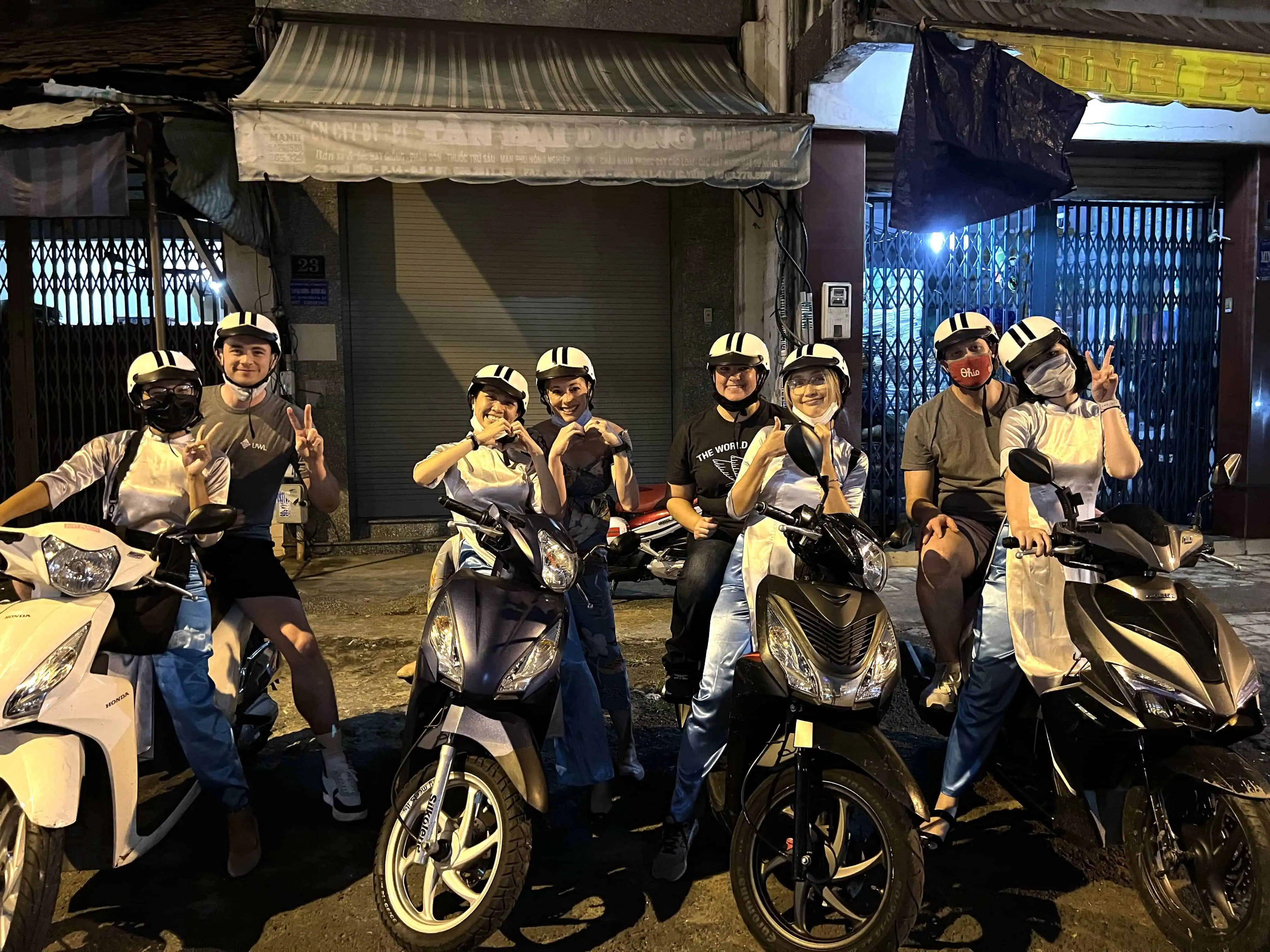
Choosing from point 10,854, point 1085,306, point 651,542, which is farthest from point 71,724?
point 1085,306

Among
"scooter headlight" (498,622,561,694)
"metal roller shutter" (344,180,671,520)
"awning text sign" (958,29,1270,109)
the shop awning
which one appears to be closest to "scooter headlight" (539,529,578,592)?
"scooter headlight" (498,622,561,694)

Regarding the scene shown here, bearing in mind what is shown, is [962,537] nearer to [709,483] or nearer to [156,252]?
[709,483]

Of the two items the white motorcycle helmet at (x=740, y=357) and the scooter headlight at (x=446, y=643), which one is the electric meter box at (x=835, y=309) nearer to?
the white motorcycle helmet at (x=740, y=357)

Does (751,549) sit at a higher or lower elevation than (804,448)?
lower

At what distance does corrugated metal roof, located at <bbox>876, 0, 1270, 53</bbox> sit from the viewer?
6.16 m

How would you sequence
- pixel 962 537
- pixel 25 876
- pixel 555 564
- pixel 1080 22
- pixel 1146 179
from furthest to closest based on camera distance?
pixel 1146 179, pixel 1080 22, pixel 962 537, pixel 555 564, pixel 25 876

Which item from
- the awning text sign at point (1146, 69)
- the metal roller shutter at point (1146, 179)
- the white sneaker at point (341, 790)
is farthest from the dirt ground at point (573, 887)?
the metal roller shutter at point (1146, 179)

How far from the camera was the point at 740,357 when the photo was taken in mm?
3109

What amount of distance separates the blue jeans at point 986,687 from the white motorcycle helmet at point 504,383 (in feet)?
5.34

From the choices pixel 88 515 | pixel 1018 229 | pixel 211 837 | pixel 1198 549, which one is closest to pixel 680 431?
pixel 1198 549

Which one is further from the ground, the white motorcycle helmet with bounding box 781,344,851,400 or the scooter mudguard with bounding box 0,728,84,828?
the white motorcycle helmet with bounding box 781,344,851,400

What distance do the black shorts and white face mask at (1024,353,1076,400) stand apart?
2.64 meters

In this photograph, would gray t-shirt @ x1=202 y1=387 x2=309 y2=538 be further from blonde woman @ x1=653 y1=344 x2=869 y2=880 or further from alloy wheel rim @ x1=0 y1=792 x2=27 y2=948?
blonde woman @ x1=653 y1=344 x2=869 y2=880

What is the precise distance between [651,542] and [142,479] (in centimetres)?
346
